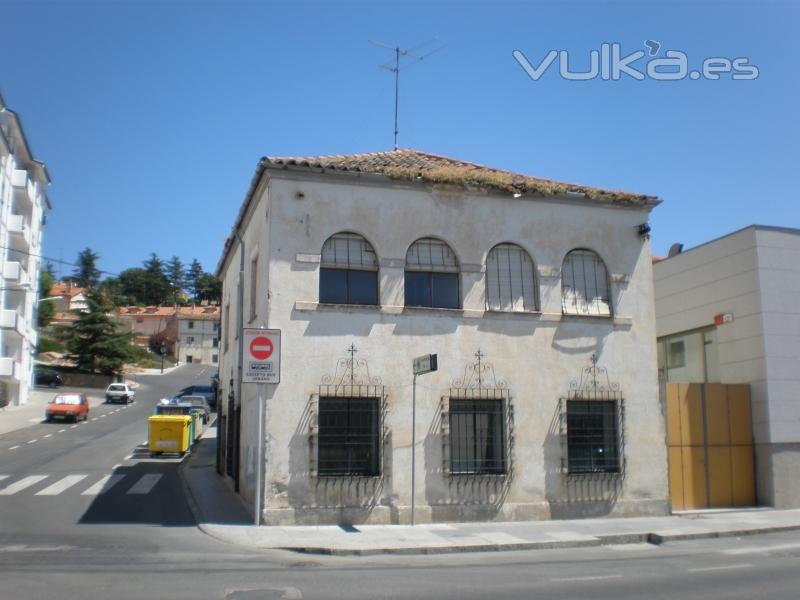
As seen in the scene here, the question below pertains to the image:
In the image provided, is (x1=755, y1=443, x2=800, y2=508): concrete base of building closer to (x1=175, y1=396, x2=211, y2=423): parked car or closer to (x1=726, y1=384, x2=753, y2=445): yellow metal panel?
(x1=726, y1=384, x2=753, y2=445): yellow metal panel

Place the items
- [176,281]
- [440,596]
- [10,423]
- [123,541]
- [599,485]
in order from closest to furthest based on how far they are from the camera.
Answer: [440,596]
[123,541]
[599,485]
[10,423]
[176,281]

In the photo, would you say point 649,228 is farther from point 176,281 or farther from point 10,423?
point 176,281

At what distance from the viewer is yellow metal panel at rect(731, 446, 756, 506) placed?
17.8 metres

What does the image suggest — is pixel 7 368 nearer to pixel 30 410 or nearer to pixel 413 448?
pixel 30 410

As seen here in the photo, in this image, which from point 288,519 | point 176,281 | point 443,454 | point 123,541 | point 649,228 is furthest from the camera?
point 176,281

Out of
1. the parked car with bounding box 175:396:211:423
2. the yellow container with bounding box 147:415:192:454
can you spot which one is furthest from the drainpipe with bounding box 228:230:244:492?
the parked car with bounding box 175:396:211:423

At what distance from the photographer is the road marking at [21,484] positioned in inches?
714

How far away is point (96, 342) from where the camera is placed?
217 ft

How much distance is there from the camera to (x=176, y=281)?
422 feet

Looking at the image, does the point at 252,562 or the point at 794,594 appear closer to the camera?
the point at 794,594

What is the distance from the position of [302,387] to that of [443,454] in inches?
122

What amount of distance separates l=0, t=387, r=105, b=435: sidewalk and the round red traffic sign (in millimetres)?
25698

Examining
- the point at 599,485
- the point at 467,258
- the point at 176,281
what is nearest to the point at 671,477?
the point at 599,485

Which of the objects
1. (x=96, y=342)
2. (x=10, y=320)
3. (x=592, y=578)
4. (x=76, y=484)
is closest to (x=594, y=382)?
(x=592, y=578)
